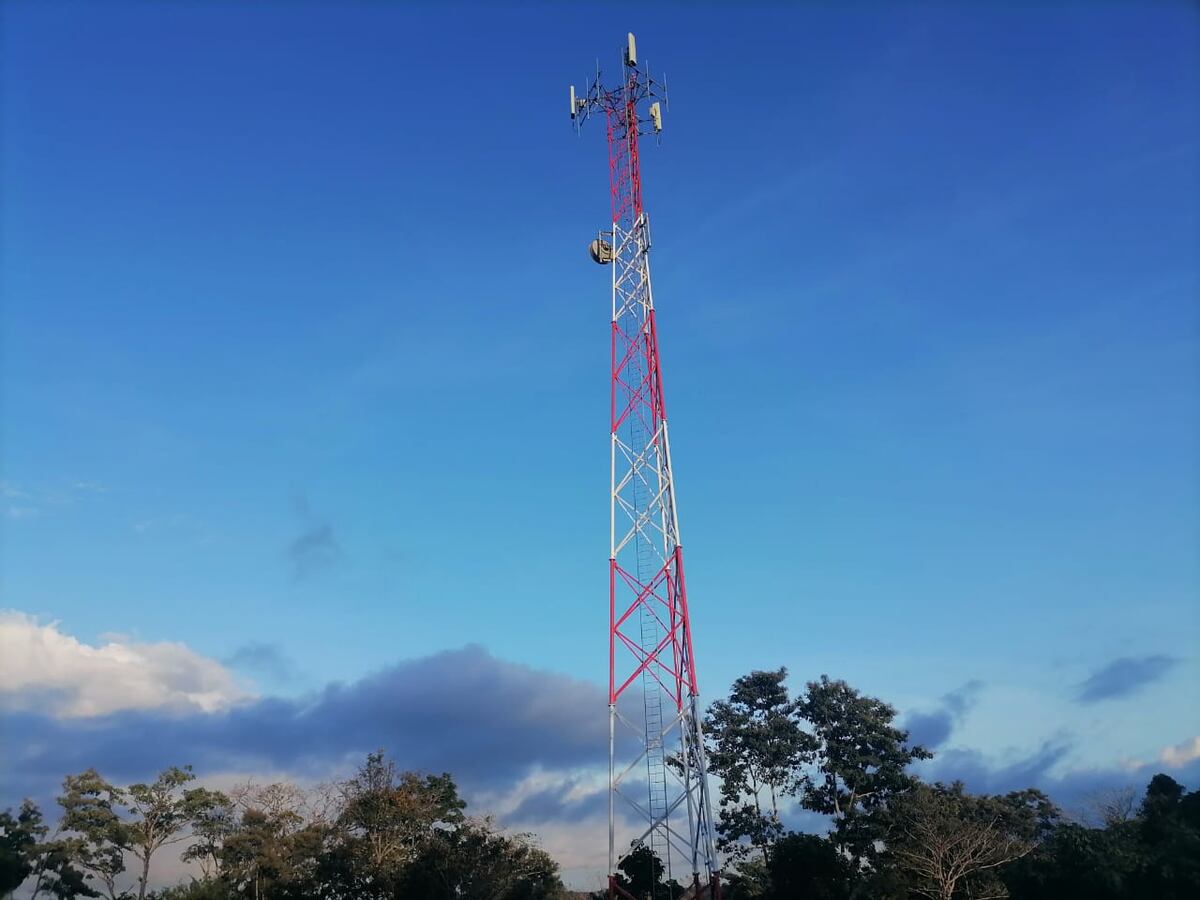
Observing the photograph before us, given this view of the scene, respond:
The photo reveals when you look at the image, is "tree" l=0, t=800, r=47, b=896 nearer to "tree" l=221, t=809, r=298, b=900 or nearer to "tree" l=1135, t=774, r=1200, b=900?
"tree" l=221, t=809, r=298, b=900

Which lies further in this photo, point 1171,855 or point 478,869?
point 478,869

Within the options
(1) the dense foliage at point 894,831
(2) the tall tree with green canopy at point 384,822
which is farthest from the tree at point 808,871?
(2) the tall tree with green canopy at point 384,822

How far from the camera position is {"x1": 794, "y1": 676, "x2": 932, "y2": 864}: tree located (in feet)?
154

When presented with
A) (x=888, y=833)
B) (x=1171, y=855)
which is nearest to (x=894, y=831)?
(x=888, y=833)

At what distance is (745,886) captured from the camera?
4691 centimetres

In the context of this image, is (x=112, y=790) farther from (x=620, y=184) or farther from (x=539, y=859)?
(x=620, y=184)

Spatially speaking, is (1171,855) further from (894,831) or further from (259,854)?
(259,854)

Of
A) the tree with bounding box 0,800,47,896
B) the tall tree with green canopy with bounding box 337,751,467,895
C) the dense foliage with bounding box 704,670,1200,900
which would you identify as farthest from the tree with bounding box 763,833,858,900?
the tree with bounding box 0,800,47,896

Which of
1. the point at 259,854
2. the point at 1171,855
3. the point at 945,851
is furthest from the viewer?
the point at 259,854

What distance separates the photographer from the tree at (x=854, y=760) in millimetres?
46938

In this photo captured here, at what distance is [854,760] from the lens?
4891 centimetres

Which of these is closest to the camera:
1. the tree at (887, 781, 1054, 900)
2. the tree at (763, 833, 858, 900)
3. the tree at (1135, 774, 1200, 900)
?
the tree at (1135, 774, 1200, 900)

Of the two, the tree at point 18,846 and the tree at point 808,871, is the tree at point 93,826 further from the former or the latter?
the tree at point 808,871

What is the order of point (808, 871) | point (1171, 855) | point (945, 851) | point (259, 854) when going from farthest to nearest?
point (259, 854)
point (808, 871)
point (945, 851)
point (1171, 855)
